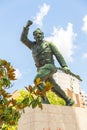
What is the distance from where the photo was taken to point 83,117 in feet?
27.5

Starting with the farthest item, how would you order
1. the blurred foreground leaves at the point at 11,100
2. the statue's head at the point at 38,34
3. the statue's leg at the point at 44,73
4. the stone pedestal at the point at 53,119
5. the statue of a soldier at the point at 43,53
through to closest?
the statue's head at the point at 38,34, the statue of a soldier at the point at 43,53, the statue's leg at the point at 44,73, the stone pedestal at the point at 53,119, the blurred foreground leaves at the point at 11,100

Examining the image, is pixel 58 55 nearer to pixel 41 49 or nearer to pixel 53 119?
pixel 41 49

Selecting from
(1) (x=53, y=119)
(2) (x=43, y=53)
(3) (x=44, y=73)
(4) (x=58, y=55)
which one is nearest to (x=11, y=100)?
(1) (x=53, y=119)

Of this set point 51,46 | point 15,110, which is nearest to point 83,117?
point 51,46

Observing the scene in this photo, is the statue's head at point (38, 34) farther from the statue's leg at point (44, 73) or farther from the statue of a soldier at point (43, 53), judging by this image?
the statue's leg at point (44, 73)

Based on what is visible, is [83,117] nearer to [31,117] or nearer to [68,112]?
[68,112]

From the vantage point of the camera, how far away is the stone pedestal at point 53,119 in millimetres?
7520

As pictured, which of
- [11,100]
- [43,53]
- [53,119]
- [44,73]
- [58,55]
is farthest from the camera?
[58,55]

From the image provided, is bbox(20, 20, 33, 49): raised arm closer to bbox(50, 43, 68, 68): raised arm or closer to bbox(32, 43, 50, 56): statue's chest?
bbox(32, 43, 50, 56): statue's chest

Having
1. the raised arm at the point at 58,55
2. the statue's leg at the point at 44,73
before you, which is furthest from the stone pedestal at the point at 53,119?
the raised arm at the point at 58,55

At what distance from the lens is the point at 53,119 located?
7.70 meters

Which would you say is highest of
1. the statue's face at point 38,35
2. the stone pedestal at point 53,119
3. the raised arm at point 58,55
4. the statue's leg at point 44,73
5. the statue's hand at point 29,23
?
the statue's hand at point 29,23

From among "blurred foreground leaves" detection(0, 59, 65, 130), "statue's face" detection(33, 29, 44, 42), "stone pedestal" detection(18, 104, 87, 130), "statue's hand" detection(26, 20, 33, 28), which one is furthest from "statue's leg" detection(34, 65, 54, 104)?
"blurred foreground leaves" detection(0, 59, 65, 130)

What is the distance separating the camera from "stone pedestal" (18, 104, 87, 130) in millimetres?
7520
